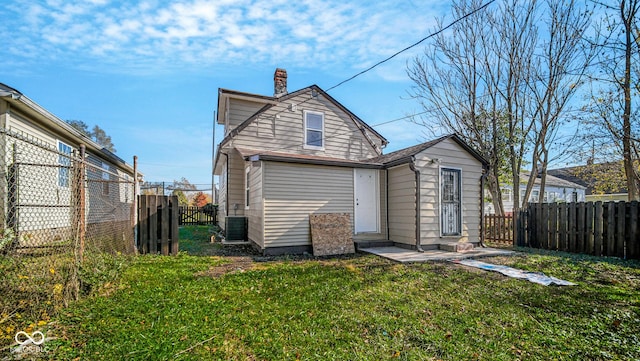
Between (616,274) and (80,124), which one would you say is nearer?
(616,274)

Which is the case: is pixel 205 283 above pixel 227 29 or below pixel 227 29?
below

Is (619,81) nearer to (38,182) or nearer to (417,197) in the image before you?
(417,197)

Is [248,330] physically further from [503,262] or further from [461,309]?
[503,262]

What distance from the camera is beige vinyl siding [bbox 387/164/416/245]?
8.59 m

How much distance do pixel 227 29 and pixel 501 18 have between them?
12.4 meters

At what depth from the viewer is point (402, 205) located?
8953 mm

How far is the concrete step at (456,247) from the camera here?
839cm

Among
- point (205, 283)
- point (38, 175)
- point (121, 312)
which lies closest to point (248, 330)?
point (121, 312)

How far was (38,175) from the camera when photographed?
7.57m

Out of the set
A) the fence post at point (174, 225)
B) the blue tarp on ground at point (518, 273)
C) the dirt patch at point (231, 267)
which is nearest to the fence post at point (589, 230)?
the blue tarp on ground at point (518, 273)

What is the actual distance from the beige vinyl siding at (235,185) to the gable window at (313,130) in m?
2.75

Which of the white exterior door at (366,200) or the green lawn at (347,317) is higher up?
the white exterior door at (366,200)

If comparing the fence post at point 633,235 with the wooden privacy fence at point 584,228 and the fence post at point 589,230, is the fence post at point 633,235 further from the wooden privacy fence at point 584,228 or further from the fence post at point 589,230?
the fence post at point 589,230

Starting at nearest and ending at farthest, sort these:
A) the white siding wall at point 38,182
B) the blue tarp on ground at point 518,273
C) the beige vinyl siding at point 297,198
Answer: the blue tarp on ground at point 518,273 → the white siding wall at point 38,182 → the beige vinyl siding at point 297,198
